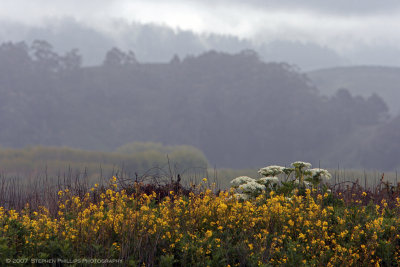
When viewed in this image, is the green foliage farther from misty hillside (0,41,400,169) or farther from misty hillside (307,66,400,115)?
misty hillside (307,66,400,115)

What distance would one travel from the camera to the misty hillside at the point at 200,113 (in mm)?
87312

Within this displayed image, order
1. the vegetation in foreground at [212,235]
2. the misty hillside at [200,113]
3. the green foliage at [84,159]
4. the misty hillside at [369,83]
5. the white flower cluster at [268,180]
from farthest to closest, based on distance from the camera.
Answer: the misty hillside at [369,83] → the misty hillside at [200,113] → the green foliage at [84,159] → the white flower cluster at [268,180] → the vegetation in foreground at [212,235]

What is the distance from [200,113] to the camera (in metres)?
93.8

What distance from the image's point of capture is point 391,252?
299 inches

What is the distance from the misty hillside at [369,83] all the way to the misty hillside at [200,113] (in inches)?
2930

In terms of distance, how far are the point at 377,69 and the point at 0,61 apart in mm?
152481

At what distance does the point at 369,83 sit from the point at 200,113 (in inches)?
4223

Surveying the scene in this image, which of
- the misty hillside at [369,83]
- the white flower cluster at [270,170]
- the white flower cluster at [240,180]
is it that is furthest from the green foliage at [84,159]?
the misty hillside at [369,83]

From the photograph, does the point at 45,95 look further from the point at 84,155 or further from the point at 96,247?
the point at 96,247

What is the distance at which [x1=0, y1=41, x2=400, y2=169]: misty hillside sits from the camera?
286ft

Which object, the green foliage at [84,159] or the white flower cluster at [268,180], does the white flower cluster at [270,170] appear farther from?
the green foliage at [84,159]

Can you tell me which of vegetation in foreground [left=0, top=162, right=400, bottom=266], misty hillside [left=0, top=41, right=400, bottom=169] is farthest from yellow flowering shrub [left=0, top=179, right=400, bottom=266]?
misty hillside [left=0, top=41, right=400, bottom=169]

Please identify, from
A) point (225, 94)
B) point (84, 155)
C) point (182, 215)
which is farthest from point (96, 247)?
point (225, 94)

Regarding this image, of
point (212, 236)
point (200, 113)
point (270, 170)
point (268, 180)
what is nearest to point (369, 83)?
point (200, 113)
